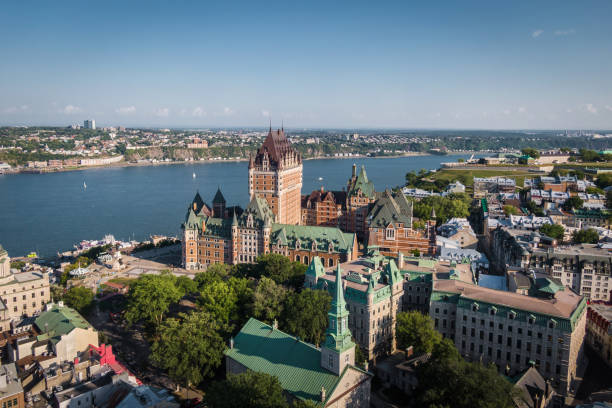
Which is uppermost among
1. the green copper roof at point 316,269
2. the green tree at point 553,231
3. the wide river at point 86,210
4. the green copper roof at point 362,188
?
the green copper roof at point 362,188

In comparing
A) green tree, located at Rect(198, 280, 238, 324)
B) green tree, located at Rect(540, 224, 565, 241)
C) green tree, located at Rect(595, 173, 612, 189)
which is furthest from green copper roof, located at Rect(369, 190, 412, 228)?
green tree, located at Rect(595, 173, 612, 189)

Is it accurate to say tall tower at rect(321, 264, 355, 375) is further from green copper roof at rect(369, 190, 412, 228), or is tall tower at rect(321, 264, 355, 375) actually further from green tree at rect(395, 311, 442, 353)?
green copper roof at rect(369, 190, 412, 228)

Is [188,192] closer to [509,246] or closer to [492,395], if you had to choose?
[509,246]

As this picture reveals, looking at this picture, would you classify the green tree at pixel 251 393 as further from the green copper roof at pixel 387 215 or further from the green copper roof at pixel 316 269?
the green copper roof at pixel 387 215

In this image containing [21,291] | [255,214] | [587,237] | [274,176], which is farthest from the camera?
[274,176]

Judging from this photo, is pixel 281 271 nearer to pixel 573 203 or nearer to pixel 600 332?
pixel 600 332

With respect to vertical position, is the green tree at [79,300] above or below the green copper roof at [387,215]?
below

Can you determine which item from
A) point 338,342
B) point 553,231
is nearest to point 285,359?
point 338,342

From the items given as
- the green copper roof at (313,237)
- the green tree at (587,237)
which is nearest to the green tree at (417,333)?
the green copper roof at (313,237)
